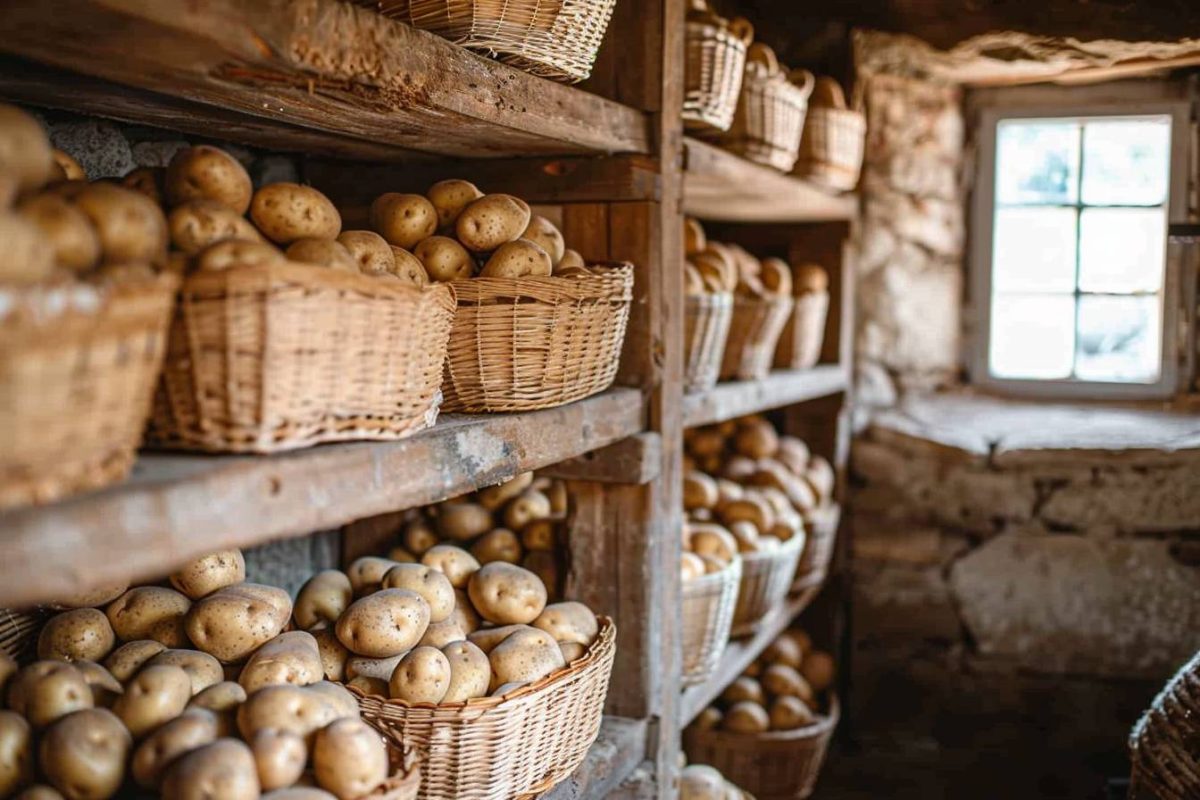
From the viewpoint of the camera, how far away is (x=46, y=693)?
132 cm

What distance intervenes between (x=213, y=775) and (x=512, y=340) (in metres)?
0.79

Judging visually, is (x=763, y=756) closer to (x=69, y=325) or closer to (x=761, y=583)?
(x=761, y=583)

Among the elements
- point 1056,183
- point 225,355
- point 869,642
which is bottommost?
point 869,642

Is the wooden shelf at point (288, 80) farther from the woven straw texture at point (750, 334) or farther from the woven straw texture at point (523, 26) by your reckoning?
the woven straw texture at point (750, 334)

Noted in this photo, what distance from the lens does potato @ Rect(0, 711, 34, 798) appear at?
4.06 ft

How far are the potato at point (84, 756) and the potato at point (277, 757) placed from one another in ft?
0.50

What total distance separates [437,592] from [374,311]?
29.9 inches

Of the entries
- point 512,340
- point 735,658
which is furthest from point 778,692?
point 512,340

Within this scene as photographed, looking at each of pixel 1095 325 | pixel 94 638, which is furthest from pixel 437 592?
pixel 1095 325

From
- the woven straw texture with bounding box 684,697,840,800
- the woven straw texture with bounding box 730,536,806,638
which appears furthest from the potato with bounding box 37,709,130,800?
the woven straw texture with bounding box 684,697,840,800

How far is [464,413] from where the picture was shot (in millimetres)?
1764

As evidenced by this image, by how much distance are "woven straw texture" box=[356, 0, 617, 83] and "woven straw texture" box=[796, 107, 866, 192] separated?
4.69ft

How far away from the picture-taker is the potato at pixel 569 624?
198 centimetres

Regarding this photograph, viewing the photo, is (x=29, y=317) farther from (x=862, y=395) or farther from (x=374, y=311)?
(x=862, y=395)
